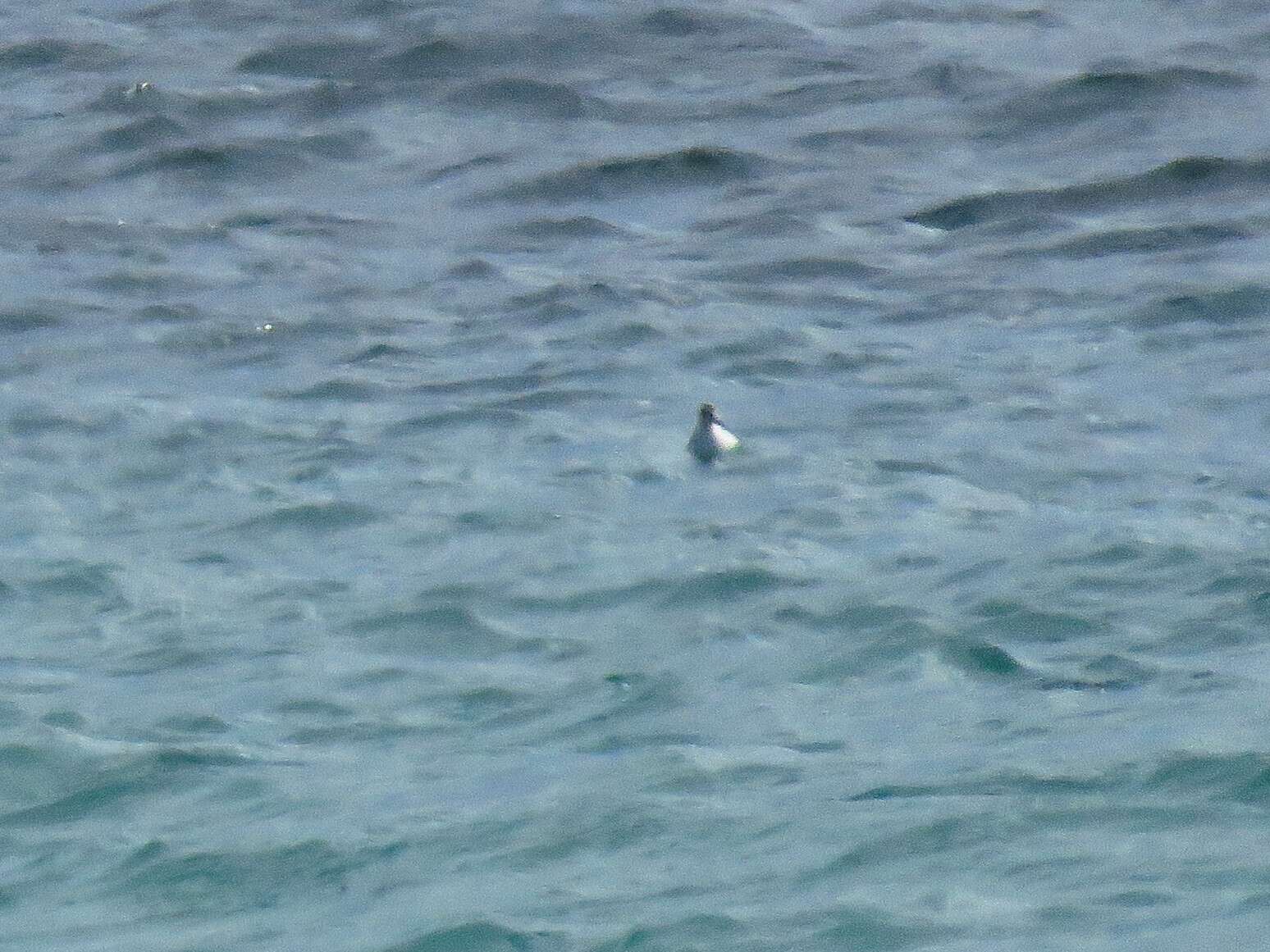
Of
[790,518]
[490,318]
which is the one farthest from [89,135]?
[790,518]

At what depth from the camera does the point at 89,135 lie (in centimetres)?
1313

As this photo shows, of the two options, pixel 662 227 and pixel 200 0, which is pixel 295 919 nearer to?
pixel 662 227

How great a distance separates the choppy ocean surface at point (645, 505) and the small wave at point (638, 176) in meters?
0.04

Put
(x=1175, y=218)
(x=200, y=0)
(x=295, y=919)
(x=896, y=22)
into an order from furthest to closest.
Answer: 1. (x=200, y=0)
2. (x=896, y=22)
3. (x=1175, y=218)
4. (x=295, y=919)

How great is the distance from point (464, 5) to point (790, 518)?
8.62 m

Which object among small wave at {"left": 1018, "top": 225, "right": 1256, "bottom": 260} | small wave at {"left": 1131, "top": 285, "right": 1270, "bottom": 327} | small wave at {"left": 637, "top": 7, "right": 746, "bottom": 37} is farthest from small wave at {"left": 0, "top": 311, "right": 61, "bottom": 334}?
small wave at {"left": 637, "top": 7, "right": 746, "bottom": 37}

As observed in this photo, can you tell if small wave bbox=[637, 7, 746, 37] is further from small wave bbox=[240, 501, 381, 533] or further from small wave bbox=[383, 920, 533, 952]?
small wave bbox=[383, 920, 533, 952]

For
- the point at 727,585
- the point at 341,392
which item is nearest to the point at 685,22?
the point at 341,392

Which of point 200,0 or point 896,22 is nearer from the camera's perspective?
point 896,22

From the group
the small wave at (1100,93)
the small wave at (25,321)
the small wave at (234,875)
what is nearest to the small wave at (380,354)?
the small wave at (25,321)

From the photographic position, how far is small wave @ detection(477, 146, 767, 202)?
457 inches

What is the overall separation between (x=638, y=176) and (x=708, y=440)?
13.3 ft

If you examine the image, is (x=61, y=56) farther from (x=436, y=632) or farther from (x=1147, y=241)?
(x=436, y=632)

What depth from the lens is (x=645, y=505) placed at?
762 cm
